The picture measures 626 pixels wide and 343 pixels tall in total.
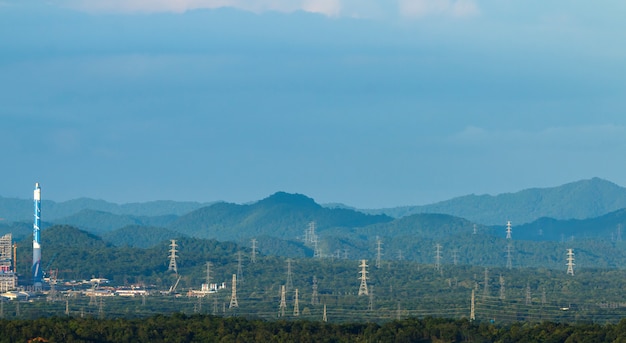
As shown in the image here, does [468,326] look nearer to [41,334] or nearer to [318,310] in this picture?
[41,334]

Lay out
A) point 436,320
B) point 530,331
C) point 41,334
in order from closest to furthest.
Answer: point 41,334, point 530,331, point 436,320

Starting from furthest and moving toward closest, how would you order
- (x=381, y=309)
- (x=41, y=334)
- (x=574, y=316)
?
(x=381, y=309) < (x=574, y=316) < (x=41, y=334)

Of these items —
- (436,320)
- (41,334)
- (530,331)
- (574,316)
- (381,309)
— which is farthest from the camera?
(381,309)

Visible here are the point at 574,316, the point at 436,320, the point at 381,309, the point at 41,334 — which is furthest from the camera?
the point at 381,309

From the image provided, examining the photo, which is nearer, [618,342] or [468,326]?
[618,342]

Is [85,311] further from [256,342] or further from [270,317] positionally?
[256,342]

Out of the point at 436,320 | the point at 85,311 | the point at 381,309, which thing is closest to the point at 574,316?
the point at 381,309

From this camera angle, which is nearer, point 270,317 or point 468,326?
point 468,326

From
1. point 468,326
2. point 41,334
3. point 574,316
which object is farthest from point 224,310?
point 41,334

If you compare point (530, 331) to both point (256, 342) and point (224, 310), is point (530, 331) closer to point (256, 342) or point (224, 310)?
point (256, 342)
